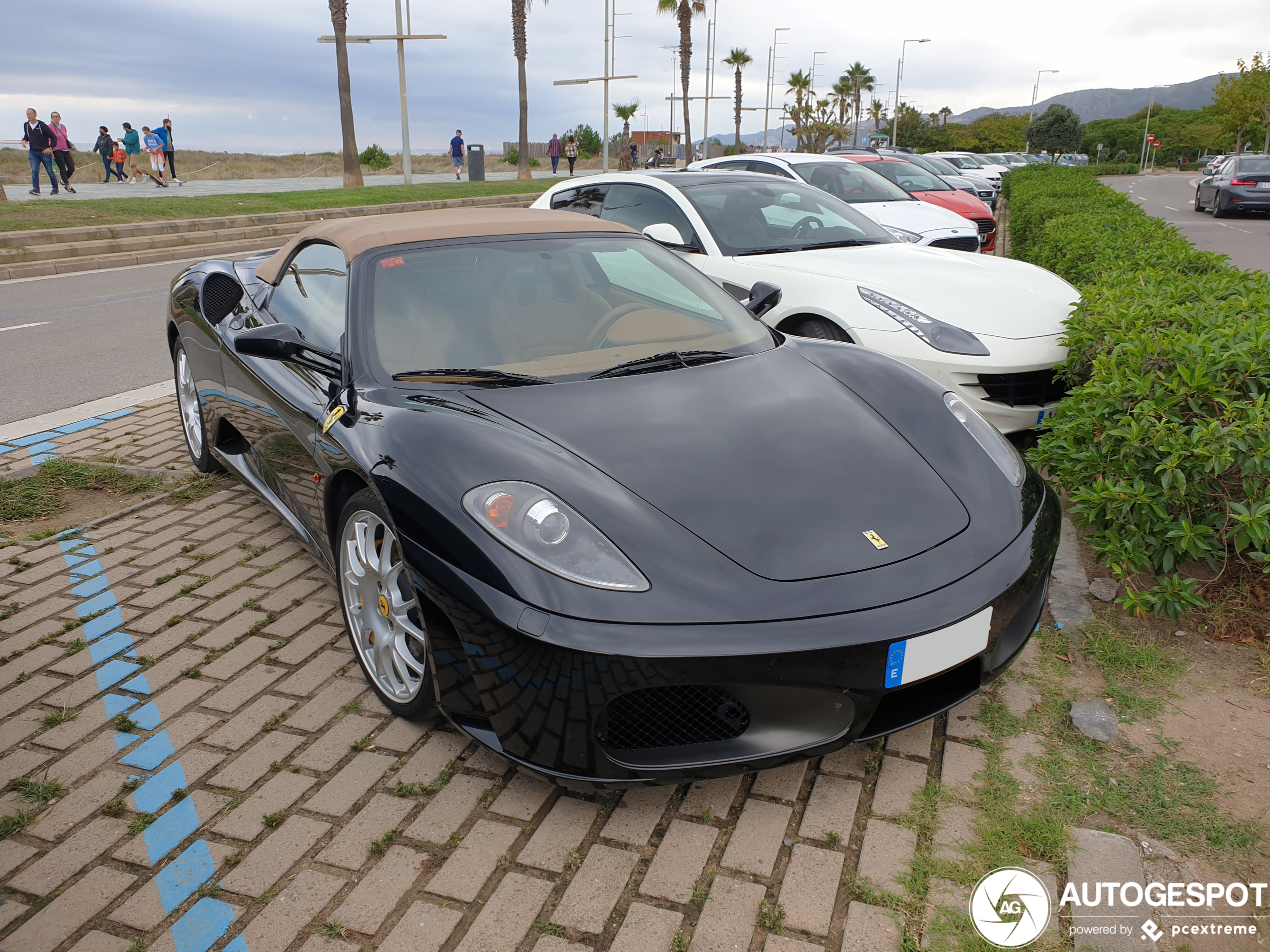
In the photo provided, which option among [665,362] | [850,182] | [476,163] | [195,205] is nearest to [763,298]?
[665,362]

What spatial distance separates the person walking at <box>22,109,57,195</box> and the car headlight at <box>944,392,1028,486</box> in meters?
24.2

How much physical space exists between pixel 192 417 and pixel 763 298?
10.3 ft

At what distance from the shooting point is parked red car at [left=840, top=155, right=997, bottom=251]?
1125 cm

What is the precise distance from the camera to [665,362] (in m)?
3.00

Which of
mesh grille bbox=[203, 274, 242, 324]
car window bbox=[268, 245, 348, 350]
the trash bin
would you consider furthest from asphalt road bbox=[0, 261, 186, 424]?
the trash bin

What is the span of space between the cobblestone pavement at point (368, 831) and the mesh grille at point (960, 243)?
6829mm

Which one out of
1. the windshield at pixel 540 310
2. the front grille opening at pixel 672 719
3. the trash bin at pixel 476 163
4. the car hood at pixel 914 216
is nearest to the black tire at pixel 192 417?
the windshield at pixel 540 310

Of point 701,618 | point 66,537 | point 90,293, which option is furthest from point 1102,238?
point 90,293

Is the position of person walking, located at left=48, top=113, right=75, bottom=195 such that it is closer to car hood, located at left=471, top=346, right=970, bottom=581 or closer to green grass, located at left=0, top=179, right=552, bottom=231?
green grass, located at left=0, top=179, right=552, bottom=231

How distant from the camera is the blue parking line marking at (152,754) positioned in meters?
2.57

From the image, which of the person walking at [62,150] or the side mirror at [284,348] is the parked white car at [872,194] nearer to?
the side mirror at [284,348]

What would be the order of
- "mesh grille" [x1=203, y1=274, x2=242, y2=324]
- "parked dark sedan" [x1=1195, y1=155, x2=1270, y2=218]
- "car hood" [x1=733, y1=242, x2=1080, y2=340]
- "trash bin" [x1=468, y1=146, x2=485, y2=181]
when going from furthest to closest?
1. "trash bin" [x1=468, y1=146, x2=485, y2=181]
2. "parked dark sedan" [x1=1195, y1=155, x2=1270, y2=218]
3. "car hood" [x1=733, y1=242, x2=1080, y2=340]
4. "mesh grille" [x1=203, y1=274, x2=242, y2=324]

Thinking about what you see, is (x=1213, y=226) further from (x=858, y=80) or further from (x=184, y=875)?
(x=858, y=80)

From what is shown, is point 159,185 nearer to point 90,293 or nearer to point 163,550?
point 90,293
